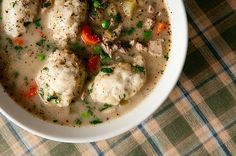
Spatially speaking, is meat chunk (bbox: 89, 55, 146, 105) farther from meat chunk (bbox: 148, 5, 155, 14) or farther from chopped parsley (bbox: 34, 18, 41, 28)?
chopped parsley (bbox: 34, 18, 41, 28)

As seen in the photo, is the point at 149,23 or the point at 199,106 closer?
the point at 149,23

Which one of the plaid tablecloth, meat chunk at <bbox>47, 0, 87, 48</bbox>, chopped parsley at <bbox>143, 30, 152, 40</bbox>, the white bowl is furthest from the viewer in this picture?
the plaid tablecloth

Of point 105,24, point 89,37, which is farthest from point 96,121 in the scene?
point 105,24

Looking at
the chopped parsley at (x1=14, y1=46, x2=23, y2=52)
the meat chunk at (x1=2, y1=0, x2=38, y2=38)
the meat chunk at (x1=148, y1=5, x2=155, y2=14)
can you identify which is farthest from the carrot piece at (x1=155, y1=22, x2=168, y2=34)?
the chopped parsley at (x1=14, y1=46, x2=23, y2=52)

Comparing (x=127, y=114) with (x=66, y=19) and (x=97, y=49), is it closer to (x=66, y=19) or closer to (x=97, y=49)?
(x=97, y=49)

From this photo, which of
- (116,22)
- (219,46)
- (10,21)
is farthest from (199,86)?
(10,21)

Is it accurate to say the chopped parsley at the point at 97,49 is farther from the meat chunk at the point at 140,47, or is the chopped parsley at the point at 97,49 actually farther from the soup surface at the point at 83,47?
the meat chunk at the point at 140,47

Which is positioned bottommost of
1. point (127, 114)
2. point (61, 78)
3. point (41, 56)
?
point (127, 114)
